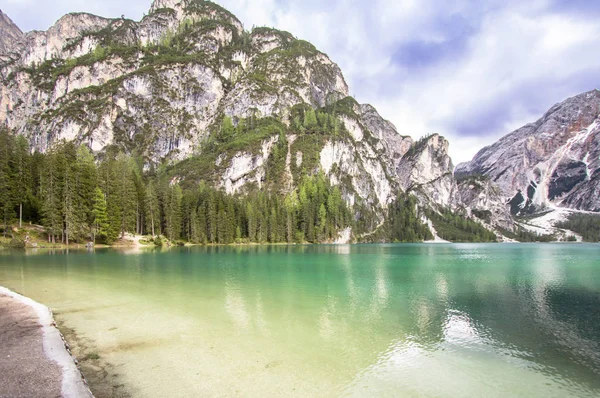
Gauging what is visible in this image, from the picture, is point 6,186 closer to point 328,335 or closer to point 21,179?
point 21,179

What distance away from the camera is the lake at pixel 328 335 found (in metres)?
10.9

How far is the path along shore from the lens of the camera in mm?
7975

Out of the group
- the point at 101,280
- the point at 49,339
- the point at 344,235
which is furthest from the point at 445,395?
the point at 344,235

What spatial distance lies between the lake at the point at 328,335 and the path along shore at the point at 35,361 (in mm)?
1557

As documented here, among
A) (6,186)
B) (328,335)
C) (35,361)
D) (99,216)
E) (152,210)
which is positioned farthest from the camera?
(152,210)

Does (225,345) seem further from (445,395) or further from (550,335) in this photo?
(550,335)

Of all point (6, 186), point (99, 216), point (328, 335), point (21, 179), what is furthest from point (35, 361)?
point (21, 179)

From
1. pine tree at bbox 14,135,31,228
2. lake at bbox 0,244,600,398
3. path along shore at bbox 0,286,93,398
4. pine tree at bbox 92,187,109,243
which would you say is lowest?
lake at bbox 0,244,600,398

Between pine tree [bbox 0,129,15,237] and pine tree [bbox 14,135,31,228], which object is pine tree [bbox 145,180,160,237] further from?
pine tree [bbox 0,129,15,237]

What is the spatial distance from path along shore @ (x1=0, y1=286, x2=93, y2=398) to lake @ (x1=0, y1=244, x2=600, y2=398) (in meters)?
1.56

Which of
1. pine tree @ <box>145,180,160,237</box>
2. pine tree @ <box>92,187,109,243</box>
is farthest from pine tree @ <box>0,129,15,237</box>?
pine tree @ <box>145,180,160,237</box>

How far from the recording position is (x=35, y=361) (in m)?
9.88

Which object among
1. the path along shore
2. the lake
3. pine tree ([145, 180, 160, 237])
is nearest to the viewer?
the path along shore

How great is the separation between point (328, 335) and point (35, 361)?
11.5 meters
